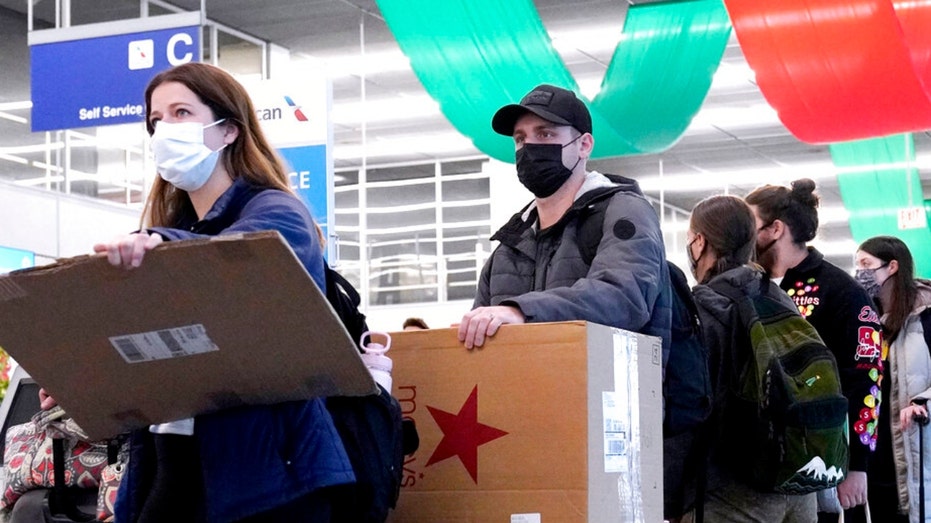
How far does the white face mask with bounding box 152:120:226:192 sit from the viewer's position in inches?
84.2

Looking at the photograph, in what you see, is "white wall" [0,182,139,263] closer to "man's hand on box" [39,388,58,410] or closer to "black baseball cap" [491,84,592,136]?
"black baseball cap" [491,84,592,136]

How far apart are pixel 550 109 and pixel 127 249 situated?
1.17m

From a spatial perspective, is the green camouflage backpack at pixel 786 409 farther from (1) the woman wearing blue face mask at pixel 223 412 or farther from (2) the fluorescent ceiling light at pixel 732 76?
(2) the fluorescent ceiling light at pixel 732 76

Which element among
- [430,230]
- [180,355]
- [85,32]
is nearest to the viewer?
[180,355]

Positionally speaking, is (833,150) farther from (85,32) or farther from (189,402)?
(189,402)

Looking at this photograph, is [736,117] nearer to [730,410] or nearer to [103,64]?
[103,64]

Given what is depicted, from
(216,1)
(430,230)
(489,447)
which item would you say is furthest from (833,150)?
(430,230)

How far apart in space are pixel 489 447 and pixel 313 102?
3496 mm

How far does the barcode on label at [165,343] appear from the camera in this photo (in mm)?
1854

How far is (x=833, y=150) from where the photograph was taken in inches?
360

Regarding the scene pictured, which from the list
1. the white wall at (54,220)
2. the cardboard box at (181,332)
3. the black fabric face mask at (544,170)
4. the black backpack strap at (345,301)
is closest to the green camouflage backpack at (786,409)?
the black fabric face mask at (544,170)

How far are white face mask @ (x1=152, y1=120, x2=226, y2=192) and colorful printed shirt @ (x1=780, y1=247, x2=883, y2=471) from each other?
2428mm

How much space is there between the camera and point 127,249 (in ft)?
5.64

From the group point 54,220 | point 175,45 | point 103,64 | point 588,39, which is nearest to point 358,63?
point 588,39
